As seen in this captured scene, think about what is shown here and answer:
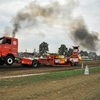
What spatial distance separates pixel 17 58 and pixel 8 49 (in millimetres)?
1616

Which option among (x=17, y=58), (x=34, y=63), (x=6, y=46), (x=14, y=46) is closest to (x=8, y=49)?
(x=6, y=46)

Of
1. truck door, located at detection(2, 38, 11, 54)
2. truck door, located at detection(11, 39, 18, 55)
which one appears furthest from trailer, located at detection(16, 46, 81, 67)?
truck door, located at detection(2, 38, 11, 54)

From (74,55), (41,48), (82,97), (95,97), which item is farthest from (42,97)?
(41,48)

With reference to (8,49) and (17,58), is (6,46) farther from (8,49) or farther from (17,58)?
(17,58)

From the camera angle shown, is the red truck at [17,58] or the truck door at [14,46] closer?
the red truck at [17,58]

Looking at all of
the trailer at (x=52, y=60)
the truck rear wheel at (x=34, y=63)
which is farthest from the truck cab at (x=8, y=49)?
the truck rear wheel at (x=34, y=63)

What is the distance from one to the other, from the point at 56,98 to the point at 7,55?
30.9 ft

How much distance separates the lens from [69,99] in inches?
170

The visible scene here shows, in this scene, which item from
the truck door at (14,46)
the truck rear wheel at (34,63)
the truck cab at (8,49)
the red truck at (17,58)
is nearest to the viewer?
the truck cab at (8,49)

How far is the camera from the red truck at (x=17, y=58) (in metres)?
12.3

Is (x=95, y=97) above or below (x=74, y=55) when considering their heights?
below

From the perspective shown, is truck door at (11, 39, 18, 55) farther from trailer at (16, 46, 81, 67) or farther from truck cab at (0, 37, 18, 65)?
trailer at (16, 46, 81, 67)

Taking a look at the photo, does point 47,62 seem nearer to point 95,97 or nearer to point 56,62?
point 56,62

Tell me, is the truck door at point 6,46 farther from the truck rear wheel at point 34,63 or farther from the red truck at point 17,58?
the truck rear wheel at point 34,63
